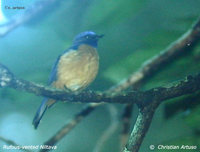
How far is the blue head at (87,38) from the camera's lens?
1773mm

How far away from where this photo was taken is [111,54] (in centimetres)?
176

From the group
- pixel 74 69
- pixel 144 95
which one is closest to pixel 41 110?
pixel 74 69

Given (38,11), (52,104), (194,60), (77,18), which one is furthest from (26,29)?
(194,60)

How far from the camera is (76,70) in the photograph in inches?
69.1

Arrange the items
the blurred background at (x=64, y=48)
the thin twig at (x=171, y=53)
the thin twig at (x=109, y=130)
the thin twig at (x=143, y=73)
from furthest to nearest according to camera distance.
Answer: the thin twig at (x=109, y=130) → the blurred background at (x=64, y=48) → the thin twig at (x=171, y=53) → the thin twig at (x=143, y=73)

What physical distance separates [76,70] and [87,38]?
230mm

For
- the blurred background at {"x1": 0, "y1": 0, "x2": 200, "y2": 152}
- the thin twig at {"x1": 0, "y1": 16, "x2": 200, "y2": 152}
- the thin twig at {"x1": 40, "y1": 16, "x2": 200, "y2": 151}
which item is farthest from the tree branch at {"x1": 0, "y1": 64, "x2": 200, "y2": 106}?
the blurred background at {"x1": 0, "y1": 0, "x2": 200, "y2": 152}

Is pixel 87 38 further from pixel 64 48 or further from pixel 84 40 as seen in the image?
pixel 64 48

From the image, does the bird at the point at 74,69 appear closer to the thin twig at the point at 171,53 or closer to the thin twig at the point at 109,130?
the thin twig at the point at 171,53

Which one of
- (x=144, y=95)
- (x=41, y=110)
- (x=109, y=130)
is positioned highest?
(x=144, y=95)

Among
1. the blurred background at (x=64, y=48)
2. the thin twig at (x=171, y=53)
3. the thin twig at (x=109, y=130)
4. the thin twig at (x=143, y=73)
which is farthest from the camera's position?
the thin twig at (x=109, y=130)

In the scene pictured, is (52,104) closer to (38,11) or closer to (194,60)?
(38,11)

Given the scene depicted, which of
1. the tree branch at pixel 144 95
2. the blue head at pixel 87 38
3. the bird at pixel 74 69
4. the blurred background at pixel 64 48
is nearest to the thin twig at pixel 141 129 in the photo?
the tree branch at pixel 144 95

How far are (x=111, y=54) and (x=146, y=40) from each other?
61 centimetres
